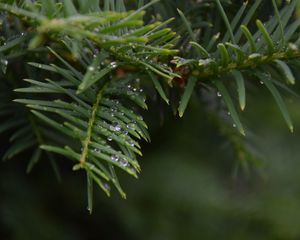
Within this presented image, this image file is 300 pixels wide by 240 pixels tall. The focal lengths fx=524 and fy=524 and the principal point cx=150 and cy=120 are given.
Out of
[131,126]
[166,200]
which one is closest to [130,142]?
[131,126]

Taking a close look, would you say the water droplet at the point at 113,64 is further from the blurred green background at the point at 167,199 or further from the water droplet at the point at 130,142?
the blurred green background at the point at 167,199

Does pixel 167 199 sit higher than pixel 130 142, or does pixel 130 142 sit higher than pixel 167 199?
pixel 130 142

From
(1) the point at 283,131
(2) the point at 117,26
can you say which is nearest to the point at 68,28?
(2) the point at 117,26

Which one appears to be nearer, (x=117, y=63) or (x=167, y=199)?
(x=117, y=63)

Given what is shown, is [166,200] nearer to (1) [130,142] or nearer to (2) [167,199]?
(2) [167,199]

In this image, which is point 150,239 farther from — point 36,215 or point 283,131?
point 283,131
